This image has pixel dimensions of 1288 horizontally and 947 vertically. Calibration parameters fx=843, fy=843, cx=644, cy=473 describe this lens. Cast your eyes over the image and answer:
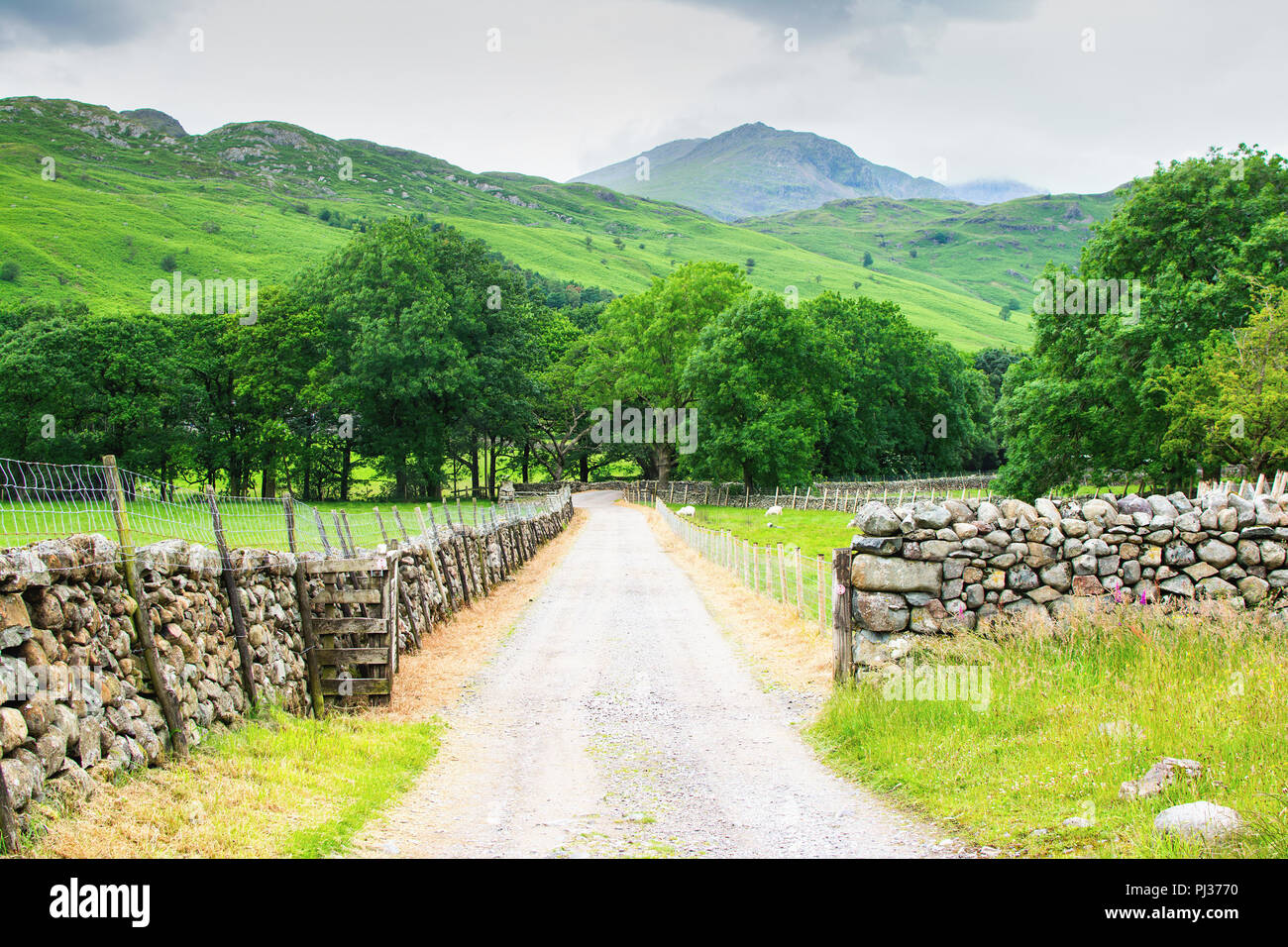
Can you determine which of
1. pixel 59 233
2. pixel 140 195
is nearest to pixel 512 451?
pixel 59 233

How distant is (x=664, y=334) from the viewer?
215 feet

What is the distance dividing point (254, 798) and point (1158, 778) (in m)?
6.23

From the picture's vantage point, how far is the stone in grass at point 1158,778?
5.46 meters

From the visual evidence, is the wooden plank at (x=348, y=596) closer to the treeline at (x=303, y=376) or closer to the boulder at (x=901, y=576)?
the boulder at (x=901, y=576)

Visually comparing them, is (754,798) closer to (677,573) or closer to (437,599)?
(437,599)

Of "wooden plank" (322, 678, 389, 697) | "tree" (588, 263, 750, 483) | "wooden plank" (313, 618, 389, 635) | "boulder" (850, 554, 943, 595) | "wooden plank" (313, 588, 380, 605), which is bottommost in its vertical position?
"wooden plank" (322, 678, 389, 697)

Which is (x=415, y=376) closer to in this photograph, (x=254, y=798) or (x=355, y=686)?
(x=355, y=686)

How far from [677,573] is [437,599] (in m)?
11.2

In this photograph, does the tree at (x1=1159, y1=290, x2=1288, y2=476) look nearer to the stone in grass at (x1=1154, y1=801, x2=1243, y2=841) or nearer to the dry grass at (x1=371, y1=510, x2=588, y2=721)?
the dry grass at (x1=371, y1=510, x2=588, y2=721)

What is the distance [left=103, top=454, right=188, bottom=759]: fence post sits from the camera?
6316mm

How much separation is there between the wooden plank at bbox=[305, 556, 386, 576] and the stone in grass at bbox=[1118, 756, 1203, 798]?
7.84 m

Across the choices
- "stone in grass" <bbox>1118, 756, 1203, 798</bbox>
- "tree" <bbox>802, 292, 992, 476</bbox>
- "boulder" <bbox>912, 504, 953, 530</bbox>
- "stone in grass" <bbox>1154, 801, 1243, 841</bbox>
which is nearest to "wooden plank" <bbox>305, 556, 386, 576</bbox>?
"boulder" <bbox>912, 504, 953, 530</bbox>

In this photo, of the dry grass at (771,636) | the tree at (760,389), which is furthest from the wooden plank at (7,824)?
the tree at (760,389)

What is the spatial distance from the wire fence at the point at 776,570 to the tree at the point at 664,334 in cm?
2750
